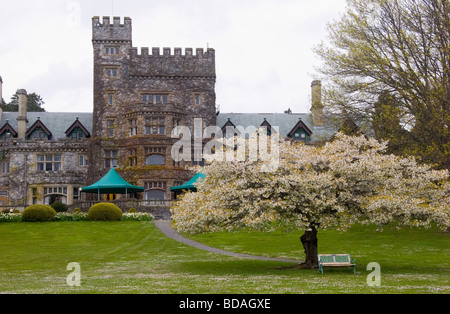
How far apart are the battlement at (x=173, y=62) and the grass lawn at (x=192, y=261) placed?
1980 cm

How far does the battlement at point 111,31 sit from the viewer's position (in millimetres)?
57875

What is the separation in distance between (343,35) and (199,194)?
701 inches

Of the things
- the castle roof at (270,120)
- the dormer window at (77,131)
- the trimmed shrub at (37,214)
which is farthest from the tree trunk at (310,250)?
the dormer window at (77,131)

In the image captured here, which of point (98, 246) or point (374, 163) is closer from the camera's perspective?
point (374, 163)

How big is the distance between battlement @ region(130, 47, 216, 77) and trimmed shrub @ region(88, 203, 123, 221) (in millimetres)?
17769

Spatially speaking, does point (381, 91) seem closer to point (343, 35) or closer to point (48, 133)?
point (343, 35)

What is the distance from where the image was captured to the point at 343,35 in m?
36.0

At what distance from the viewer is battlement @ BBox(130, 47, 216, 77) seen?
57.8 metres

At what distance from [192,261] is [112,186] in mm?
23744

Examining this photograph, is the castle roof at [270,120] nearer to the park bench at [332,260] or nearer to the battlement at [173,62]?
the battlement at [173,62]

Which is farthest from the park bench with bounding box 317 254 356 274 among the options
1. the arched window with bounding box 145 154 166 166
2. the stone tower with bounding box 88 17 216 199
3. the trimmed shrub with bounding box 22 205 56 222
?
the stone tower with bounding box 88 17 216 199

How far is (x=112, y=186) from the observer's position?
4856cm

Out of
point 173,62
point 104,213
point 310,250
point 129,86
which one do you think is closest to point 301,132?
point 173,62

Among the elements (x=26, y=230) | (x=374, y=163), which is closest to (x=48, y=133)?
(x=26, y=230)
